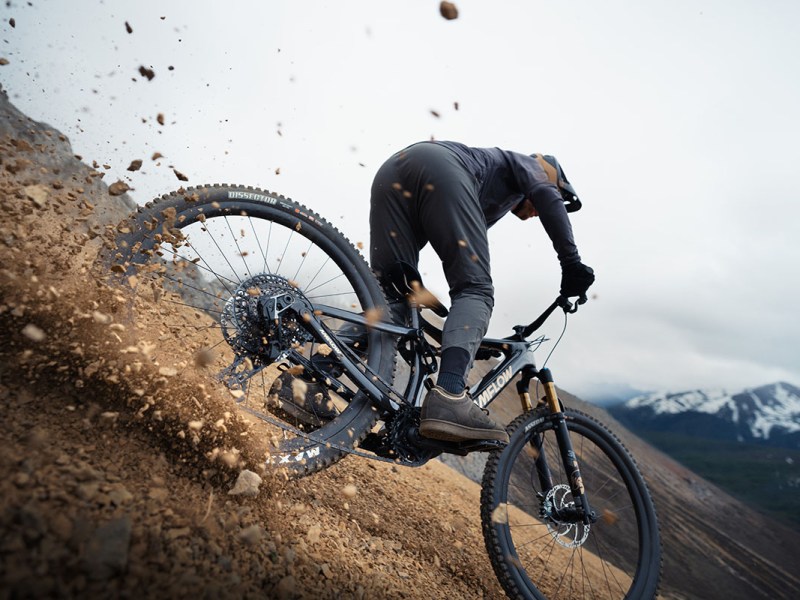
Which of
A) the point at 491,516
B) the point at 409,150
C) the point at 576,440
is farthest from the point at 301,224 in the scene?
the point at 576,440

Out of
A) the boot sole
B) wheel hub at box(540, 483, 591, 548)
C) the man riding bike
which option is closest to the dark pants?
the man riding bike

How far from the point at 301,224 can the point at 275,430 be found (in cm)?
114

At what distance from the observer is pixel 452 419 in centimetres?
231

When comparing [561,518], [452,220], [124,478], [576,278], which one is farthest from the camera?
[576,278]

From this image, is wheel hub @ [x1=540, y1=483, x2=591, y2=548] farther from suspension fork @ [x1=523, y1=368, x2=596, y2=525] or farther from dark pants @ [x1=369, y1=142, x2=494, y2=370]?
dark pants @ [x1=369, y1=142, x2=494, y2=370]

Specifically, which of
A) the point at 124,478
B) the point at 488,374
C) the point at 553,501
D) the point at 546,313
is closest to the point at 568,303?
the point at 546,313

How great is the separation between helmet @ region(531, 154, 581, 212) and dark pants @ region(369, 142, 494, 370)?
548mm

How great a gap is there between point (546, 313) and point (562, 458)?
3.10ft

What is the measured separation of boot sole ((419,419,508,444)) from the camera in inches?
89.8

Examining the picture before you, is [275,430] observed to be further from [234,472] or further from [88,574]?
[88,574]

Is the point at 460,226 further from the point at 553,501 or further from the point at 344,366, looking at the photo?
the point at 553,501

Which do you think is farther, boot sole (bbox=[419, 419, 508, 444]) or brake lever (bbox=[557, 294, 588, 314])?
brake lever (bbox=[557, 294, 588, 314])

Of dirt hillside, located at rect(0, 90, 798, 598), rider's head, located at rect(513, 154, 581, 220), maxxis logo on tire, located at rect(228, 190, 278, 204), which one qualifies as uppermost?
rider's head, located at rect(513, 154, 581, 220)

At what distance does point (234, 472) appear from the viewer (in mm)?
1960
